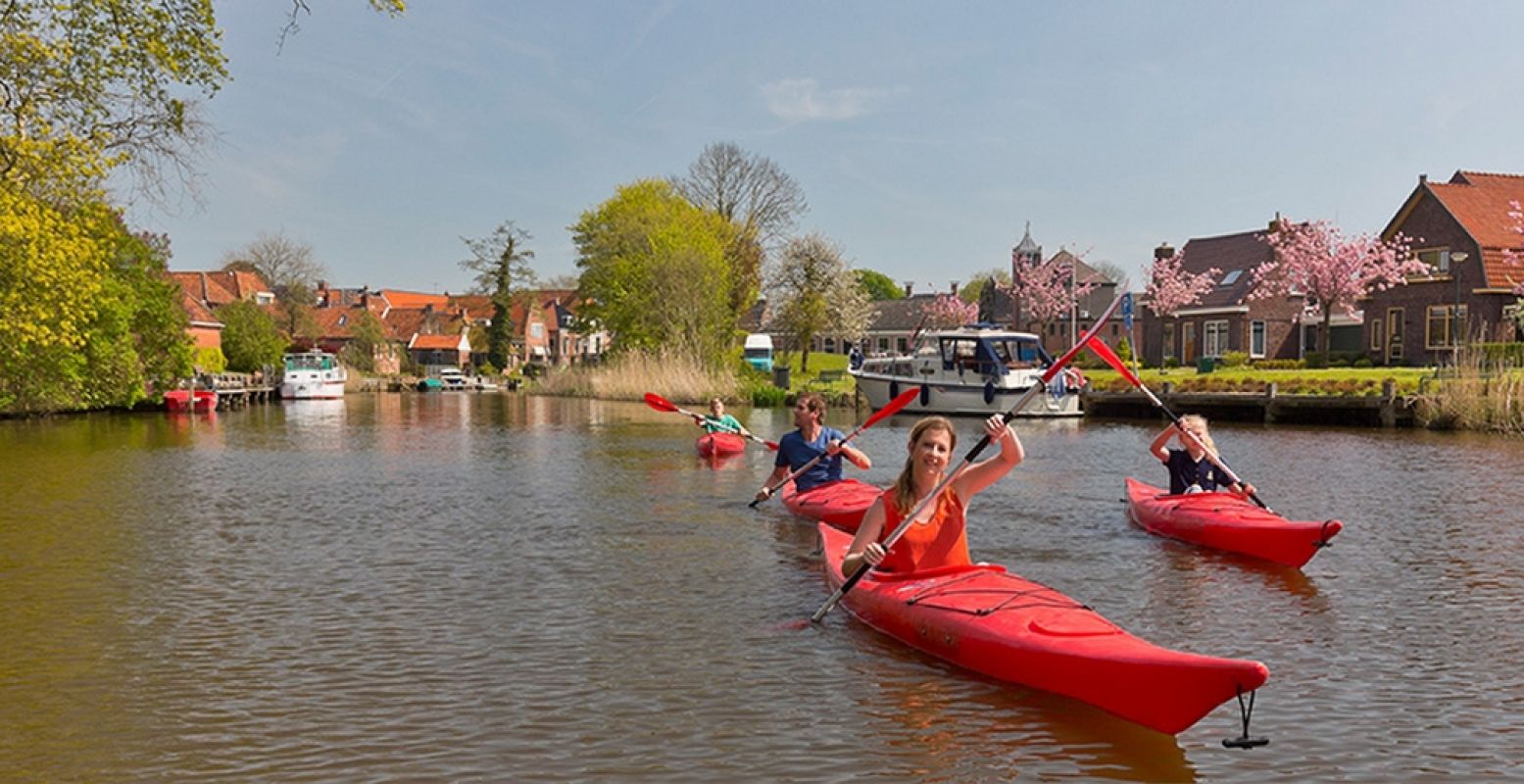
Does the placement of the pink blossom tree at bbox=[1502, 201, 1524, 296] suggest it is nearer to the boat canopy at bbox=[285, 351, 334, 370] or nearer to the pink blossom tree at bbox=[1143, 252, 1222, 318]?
the pink blossom tree at bbox=[1143, 252, 1222, 318]

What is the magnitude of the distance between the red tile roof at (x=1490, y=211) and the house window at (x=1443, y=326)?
157 cm

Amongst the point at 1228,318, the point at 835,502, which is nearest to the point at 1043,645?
the point at 835,502

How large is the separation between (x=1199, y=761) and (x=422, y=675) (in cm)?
456

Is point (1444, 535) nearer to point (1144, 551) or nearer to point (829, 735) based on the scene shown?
point (1144, 551)

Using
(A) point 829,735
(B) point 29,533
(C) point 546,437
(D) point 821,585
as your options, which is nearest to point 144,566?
(B) point 29,533

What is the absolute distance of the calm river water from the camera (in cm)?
598

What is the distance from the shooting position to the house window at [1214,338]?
5297 centimetres

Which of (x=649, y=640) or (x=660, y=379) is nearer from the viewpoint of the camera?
(x=649, y=640)

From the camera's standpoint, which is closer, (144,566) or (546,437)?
(144,566)

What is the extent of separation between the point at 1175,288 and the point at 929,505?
167 ft

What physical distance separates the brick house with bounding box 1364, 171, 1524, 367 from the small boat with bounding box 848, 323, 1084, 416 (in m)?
14.0

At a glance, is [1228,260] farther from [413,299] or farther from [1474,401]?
[413,299]

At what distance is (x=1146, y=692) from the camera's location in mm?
5902

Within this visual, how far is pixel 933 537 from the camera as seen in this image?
26.2ft
